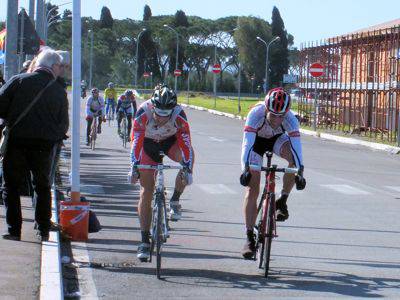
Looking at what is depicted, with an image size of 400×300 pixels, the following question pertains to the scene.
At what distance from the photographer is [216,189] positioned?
1753 cm

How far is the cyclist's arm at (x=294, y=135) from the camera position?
9.23m

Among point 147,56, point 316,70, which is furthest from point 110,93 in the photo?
point 147,56

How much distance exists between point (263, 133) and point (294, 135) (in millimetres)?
368

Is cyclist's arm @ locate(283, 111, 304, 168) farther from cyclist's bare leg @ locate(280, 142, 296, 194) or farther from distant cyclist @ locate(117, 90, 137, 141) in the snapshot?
distant cyclist @ locate(117, 90, 137, 141)

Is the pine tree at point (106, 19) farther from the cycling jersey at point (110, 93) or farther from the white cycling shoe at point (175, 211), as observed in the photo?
the white cycling shoe at point (175, 211)

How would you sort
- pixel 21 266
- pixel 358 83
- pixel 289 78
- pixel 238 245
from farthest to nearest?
pixel 289 78 < pixel 358 83 < pixel 238 245 < pixel 21 266

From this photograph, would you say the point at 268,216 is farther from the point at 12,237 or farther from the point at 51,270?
the point at 12,237

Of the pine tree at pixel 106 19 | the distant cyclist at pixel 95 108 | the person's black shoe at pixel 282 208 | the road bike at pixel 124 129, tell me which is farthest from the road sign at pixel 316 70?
the pine tree at pixel 106 19

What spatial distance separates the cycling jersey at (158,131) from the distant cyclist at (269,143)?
0.59m

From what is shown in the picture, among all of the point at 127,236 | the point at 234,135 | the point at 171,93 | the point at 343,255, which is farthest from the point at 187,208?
the point at 234,135

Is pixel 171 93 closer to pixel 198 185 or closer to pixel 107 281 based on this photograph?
pixel 107 281

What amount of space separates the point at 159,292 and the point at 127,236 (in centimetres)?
329

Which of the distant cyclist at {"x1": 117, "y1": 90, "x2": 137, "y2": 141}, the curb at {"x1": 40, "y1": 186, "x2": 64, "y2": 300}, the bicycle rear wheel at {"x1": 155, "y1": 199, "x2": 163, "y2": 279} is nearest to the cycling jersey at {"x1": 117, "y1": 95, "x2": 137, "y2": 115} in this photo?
the distant cyclist at {"x1": 117, "y1": 90, "x2": 137, "y2": 141}

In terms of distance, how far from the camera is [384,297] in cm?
806
